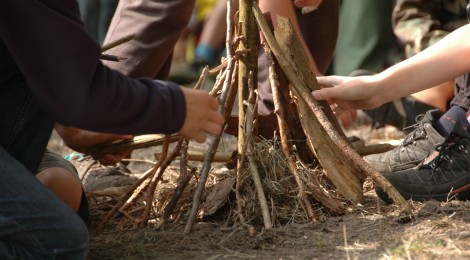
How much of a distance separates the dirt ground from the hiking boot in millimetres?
82

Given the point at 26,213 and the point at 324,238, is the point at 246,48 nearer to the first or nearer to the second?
the point at 324,238

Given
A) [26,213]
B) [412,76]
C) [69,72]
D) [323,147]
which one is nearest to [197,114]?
[69,72]

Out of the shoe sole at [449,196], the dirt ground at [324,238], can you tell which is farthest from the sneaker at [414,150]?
the dirt ground at [324,238]

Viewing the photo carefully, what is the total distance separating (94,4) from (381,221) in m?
3.43

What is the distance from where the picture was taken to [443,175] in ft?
8.75

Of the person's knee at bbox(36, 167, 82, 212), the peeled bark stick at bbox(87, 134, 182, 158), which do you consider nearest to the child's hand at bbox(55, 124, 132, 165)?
the peeled bark stick at bbox(87, 134, 182, 158)

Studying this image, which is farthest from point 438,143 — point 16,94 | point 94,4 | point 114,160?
point 94,4

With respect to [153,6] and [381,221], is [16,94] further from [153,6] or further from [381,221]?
[153,6]

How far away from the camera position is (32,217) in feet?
6.66

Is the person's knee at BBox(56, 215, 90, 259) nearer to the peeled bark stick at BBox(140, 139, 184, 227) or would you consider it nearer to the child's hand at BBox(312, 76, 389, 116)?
the peeled bark stick at BBox(140, 139, 184, 227)

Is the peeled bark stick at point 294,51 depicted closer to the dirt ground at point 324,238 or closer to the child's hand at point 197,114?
the dirt ground at point 324,238

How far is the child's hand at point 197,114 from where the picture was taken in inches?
79.3

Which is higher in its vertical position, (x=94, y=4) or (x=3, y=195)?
(x=3, y=195)

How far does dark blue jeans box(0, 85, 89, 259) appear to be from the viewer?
203 cm
